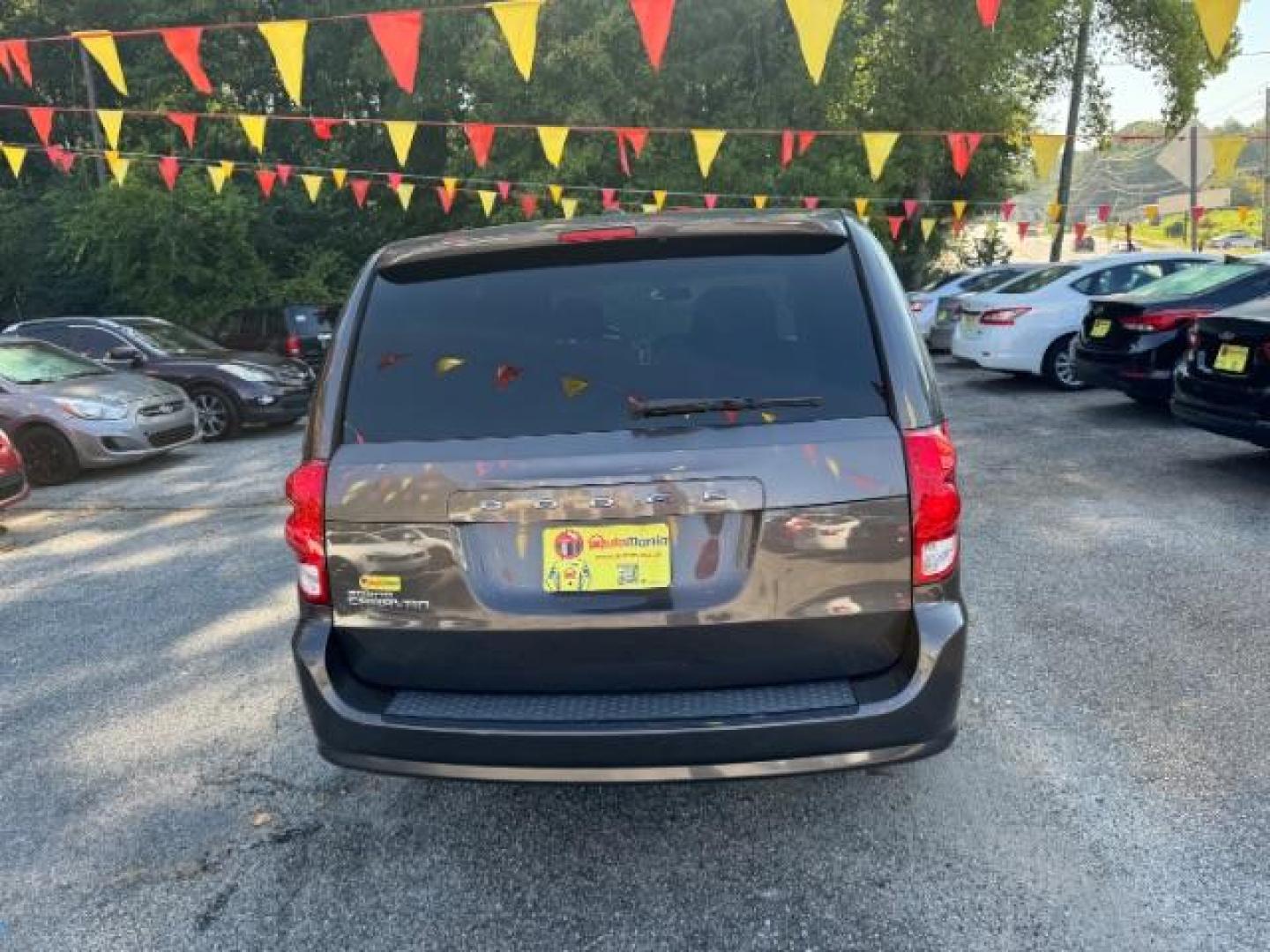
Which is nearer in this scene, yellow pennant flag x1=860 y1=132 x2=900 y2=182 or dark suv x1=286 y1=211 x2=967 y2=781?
dark suv x1=286 y1=211 x2=967 y2=781

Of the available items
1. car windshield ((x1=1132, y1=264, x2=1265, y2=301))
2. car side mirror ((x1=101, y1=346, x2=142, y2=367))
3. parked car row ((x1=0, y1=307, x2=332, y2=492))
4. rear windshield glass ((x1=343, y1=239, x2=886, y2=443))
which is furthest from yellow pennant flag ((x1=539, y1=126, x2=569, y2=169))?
rear windshield glass ((x1=343, y1=239, x2=886, y2=443))

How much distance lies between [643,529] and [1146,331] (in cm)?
796

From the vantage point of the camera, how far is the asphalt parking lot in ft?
8.36

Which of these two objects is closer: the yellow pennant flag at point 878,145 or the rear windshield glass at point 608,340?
the rear windshield glass at point 608,340

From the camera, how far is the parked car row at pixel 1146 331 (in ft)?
21.4

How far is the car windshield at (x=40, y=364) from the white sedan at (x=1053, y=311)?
963 cm

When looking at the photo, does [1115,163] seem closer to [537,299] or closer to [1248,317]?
[1248,317]

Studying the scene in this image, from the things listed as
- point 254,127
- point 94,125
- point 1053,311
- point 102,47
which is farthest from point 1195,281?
point 94,125

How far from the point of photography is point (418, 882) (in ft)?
9.05

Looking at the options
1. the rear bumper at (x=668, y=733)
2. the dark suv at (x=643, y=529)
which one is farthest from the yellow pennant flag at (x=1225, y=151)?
the rear bumper at (x=668, y=733)

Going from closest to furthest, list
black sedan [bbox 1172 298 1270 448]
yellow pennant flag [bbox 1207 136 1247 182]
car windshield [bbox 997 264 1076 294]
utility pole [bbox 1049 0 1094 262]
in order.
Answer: black sedan [bbox 1172 298 1270 448] → car windshield [bbox 997 264 1076 294] → yellow pennant flag [bbox 1207 136 1247 182] → utility pole [bbox 1049 0 1094 262]

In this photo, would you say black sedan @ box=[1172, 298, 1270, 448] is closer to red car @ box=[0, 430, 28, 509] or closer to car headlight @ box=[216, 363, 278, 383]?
red car @ box=[0, 430, 28, 509]

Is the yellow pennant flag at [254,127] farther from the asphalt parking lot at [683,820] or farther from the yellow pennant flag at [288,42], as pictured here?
the asphalt parking lot at [683,820]

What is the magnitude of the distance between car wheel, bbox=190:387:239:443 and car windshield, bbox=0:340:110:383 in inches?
50.8
